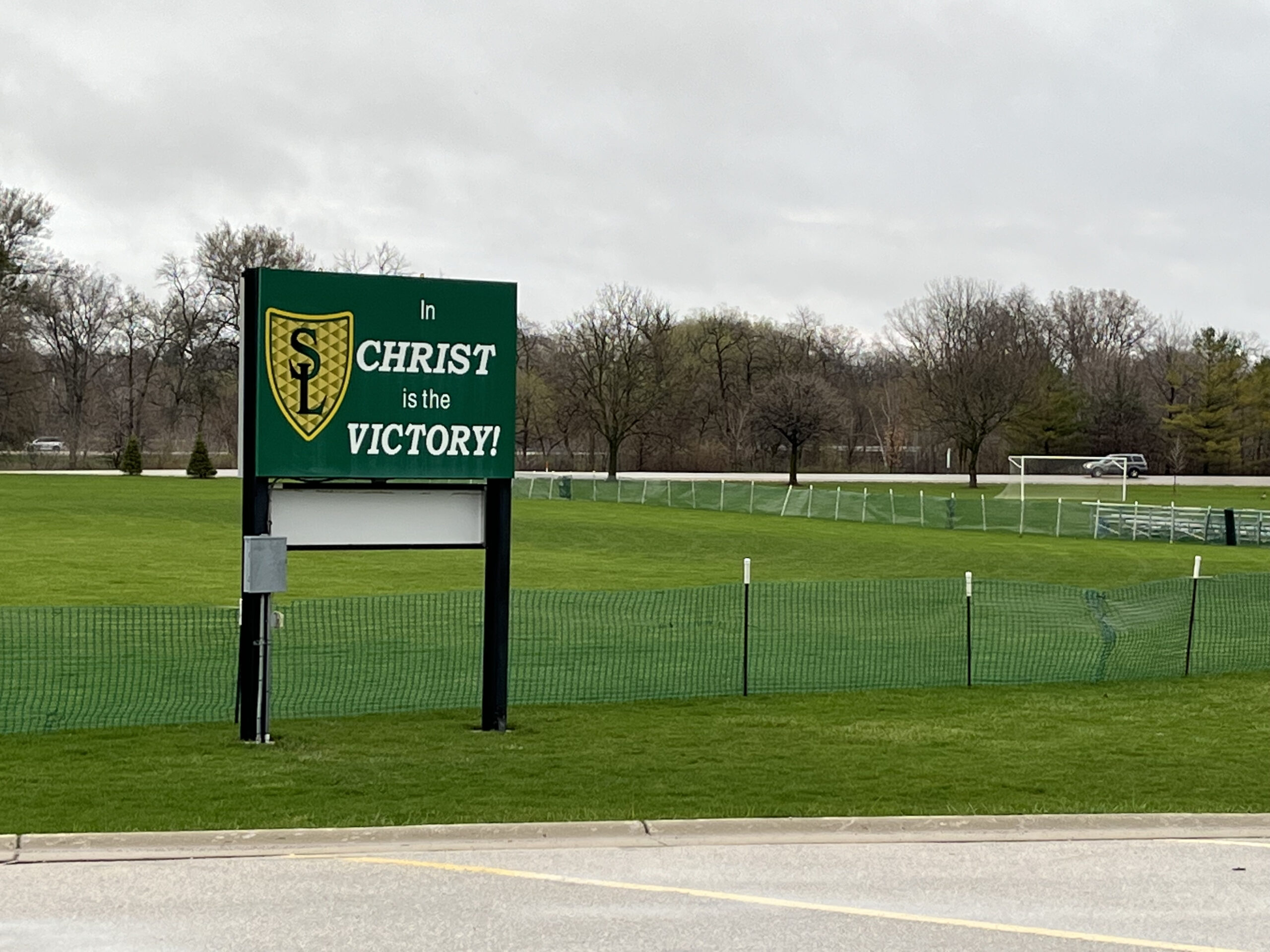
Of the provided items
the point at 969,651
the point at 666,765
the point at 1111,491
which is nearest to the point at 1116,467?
the point at 1111,491

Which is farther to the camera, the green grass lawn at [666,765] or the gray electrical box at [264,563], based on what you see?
the gray electrical box at [264,563]

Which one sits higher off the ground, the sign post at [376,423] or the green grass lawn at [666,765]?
the sign post at [376,423]

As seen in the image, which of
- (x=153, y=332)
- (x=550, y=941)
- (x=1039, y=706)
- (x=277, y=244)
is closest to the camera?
(x=550, y=941)

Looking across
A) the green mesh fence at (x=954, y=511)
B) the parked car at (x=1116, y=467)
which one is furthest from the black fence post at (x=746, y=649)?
the parked car at (x=1116, y=467)

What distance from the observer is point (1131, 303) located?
376 ft

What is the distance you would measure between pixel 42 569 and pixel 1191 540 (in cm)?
3288

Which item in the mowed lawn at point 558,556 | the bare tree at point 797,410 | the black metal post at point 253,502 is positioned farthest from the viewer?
the bare tree at point 797,410

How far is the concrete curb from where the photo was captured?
8.45 m

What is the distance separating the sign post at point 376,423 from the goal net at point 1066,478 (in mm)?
43851

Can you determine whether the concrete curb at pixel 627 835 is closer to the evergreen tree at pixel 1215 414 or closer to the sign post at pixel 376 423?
the sign post at pixel 376 423

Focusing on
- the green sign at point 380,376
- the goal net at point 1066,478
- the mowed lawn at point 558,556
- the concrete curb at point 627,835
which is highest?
the green sign at point 380,376

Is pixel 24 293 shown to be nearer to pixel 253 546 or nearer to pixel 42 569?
pixel 42 569

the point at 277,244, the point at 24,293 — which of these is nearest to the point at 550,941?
the point at 24,293

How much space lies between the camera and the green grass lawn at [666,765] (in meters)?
9.73
